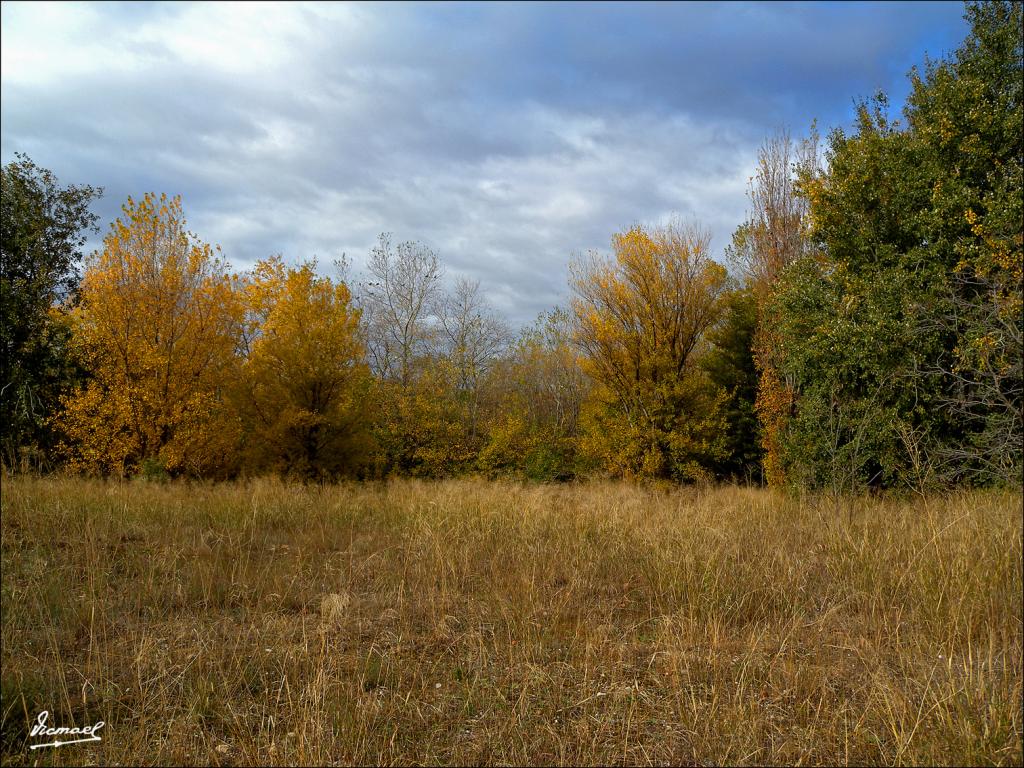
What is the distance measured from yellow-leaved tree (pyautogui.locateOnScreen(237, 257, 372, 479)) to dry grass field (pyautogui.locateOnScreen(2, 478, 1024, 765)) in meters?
10.6

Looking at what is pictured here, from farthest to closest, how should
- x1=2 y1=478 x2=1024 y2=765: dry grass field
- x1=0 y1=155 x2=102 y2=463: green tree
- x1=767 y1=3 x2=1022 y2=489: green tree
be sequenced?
x1=0 y1=155 x2=102 y2=463: green tree
x1=767 y1=3 x2=1022 y2=489: green tree
x1=2 y1=478 x2=1024 y2=765: dry grass field

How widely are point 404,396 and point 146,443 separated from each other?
42.0ft

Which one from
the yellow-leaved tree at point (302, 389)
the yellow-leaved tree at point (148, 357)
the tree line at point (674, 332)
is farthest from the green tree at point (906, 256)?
the yellow-leaved tree at point (148, 357)

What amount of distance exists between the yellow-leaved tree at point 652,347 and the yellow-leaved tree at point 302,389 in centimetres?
828

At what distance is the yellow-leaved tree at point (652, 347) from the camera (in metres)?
20.7

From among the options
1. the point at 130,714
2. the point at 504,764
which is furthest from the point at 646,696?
the point at 130,714

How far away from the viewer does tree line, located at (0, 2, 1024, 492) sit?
37.4ft

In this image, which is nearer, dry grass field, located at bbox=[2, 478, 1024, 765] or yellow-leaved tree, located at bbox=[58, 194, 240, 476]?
dry grass field, located at bbox=[2, 478, 1024, 765]

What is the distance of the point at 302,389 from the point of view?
61.0 ft

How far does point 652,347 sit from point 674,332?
0.96 meters
